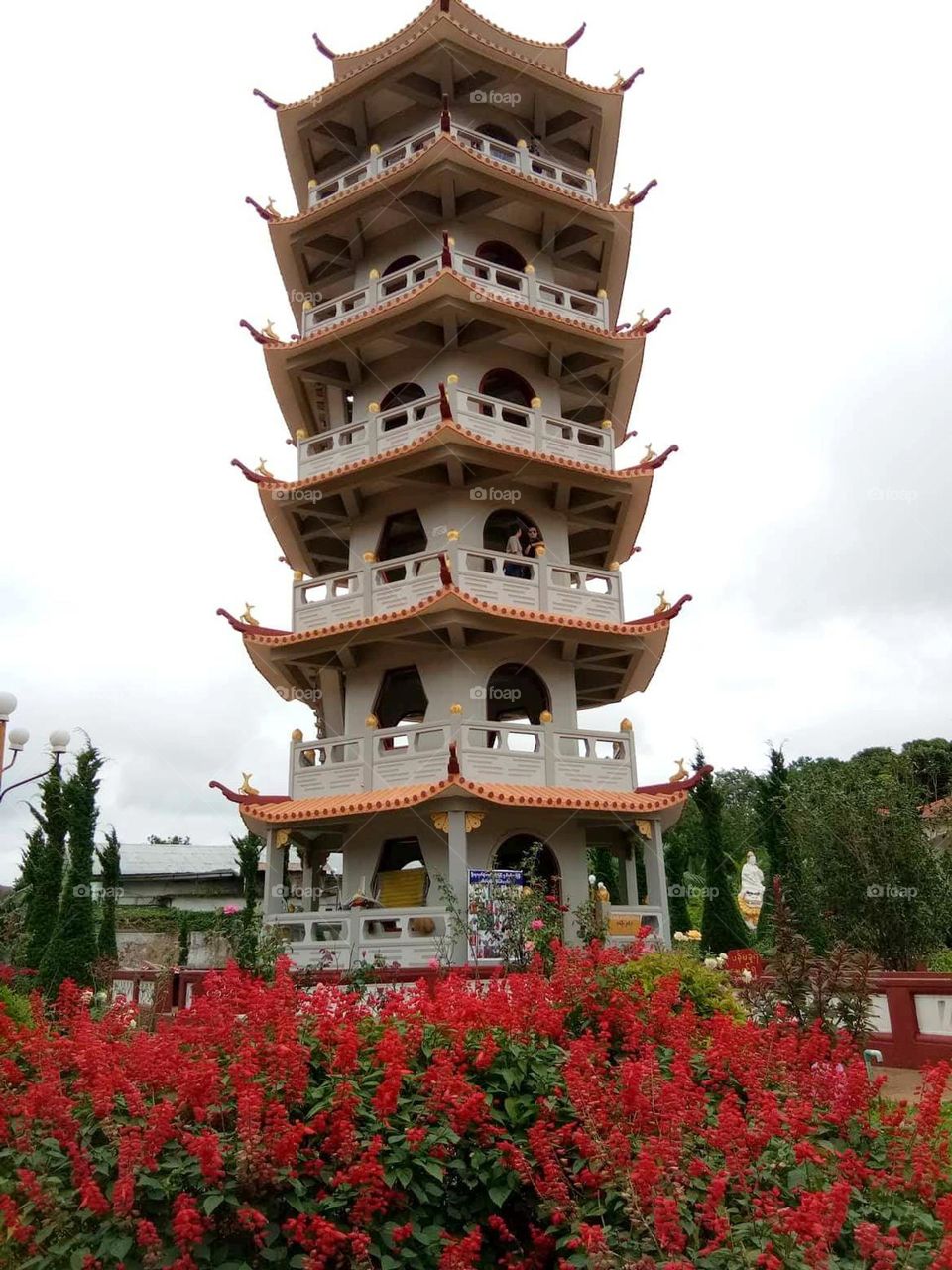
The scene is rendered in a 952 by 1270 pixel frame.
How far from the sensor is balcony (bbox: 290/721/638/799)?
15.5 m

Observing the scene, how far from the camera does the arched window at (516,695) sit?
17.8 m

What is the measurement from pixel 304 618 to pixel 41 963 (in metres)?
10.5

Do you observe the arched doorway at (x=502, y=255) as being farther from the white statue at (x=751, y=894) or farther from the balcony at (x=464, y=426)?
the white statue at (x=751, y=894)

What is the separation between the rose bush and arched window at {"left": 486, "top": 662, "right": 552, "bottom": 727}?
11191mm

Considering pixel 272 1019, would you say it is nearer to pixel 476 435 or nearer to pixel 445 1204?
pixel 445 1204

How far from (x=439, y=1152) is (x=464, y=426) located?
47.4ft

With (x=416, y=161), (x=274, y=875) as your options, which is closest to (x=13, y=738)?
(x=274, y=875)

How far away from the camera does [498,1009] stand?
243 inches

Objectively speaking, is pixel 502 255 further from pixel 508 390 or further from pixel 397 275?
pixel 508 390

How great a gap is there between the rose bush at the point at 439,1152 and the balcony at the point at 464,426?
13407mm

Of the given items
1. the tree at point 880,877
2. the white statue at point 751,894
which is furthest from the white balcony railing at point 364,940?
the white statue at point 751,894

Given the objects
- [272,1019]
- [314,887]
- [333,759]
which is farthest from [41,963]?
[272,1019]

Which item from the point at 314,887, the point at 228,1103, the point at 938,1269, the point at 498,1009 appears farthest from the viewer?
the point at 314,887

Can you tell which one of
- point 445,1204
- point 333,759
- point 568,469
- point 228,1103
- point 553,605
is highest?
point 568,469
